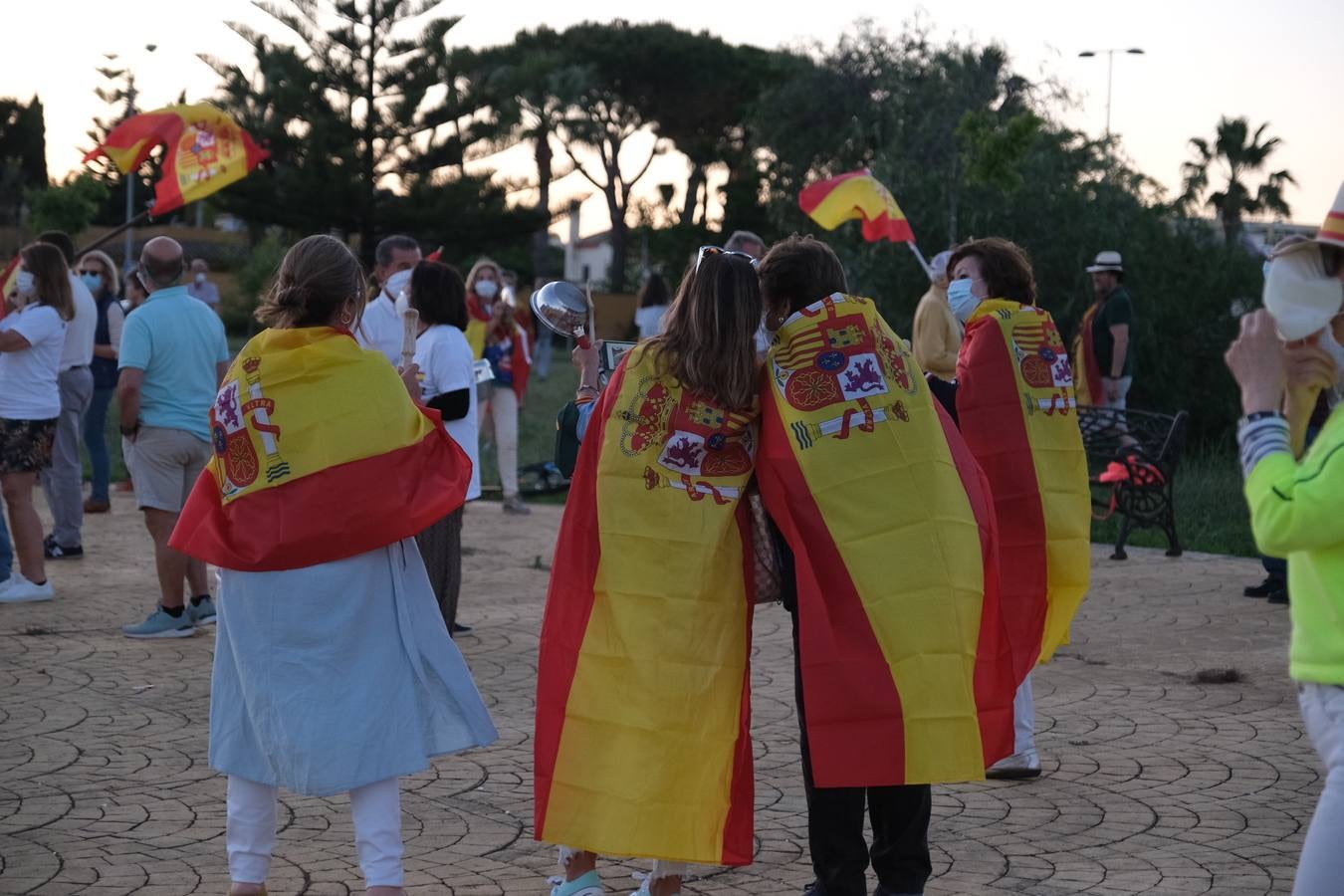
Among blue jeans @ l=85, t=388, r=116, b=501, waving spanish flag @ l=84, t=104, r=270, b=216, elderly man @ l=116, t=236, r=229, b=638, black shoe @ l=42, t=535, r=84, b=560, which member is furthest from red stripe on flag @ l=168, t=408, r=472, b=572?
waving spanish flag @ l=84, t=104, r=270, b=216

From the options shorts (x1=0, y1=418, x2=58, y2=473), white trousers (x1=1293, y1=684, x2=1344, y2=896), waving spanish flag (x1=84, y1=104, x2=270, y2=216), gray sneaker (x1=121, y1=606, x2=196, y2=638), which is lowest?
gray sneaker (x1=121, y1=606, x2=196, y2=638)

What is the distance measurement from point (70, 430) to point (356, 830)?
6.91 m

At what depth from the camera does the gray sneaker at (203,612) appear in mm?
7969

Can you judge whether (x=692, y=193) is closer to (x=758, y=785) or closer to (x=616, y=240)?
(x=616, y=240)

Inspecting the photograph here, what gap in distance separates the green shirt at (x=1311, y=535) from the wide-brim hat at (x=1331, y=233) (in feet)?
1.01

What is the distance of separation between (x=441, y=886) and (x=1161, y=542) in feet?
26.8

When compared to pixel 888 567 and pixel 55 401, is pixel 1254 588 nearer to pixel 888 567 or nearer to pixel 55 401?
Result: pixel 888 567

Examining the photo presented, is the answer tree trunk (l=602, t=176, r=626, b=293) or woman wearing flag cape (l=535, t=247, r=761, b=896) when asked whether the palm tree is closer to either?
tree trunk (l=602, t=176, r=626, b=293)

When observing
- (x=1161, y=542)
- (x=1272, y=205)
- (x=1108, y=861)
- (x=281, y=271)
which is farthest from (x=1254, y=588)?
(x=1272, y=205)

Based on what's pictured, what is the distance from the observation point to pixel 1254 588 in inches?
360

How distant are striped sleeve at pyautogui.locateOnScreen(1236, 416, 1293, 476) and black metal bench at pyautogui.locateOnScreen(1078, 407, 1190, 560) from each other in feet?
25.4

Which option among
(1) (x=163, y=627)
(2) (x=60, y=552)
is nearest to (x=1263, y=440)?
(1) (x=163, y=627)

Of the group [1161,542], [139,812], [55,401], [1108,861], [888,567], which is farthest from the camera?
[1161,542]

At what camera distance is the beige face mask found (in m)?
2.90
